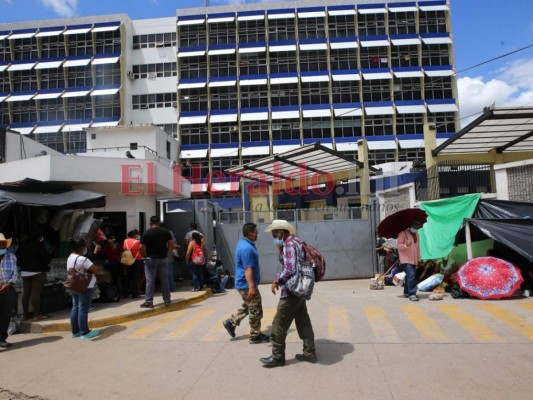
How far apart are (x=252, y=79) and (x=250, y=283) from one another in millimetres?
39736

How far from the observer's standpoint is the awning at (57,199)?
8.21 m

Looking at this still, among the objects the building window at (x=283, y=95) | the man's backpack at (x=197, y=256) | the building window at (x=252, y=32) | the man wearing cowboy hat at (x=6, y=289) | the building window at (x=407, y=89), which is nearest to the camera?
the man wearing cowboy hat at (x=6, y=289)

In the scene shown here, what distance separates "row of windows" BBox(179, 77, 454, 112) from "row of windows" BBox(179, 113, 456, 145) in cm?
194

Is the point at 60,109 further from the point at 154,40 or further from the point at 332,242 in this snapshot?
the point at 332,242

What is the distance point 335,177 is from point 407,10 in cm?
3094

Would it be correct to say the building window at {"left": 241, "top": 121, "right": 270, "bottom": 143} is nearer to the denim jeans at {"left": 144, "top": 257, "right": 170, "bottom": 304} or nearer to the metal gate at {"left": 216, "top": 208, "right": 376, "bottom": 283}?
the metal gate at {"left": 216, "top": 208, "right": 376, "bottom": 283}

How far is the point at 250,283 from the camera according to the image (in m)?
5.48

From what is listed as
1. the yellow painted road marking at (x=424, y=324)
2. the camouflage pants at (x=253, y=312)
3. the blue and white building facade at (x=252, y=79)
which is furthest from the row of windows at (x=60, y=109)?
the camouflage pants at (x=253, y=312)

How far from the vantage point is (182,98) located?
43469 millimetres

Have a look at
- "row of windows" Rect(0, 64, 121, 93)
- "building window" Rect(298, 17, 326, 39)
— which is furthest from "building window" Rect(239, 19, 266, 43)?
"row of windows" Rect(0, 64, 121, 93)

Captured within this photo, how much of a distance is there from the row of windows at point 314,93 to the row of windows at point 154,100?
170 centimetres

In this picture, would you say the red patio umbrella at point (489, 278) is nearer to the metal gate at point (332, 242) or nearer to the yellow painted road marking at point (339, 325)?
the yellow painted road marking at point (339, 325)

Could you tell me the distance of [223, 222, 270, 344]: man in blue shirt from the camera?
5.55 metres

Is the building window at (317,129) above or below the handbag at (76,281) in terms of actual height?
above
